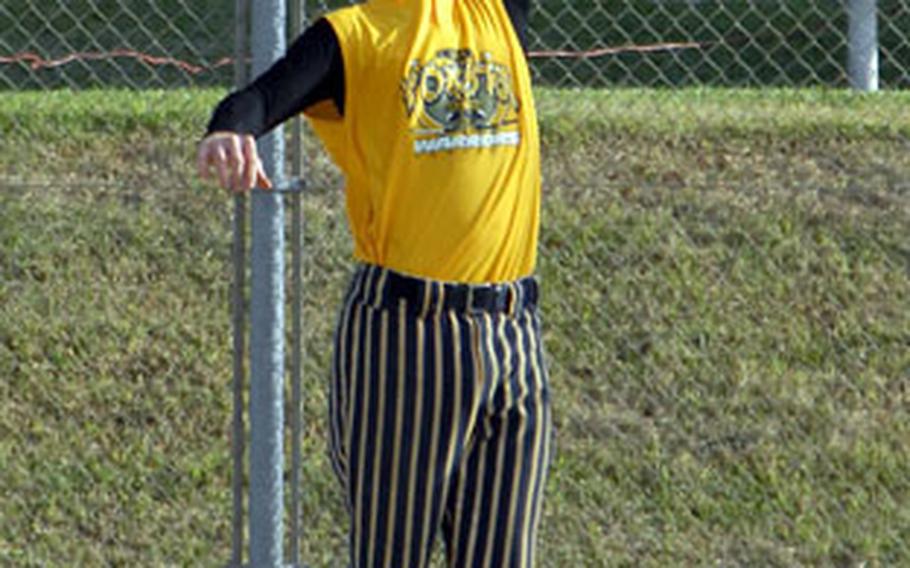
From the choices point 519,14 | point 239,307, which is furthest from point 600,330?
point 519,14

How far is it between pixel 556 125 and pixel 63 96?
6.20ft

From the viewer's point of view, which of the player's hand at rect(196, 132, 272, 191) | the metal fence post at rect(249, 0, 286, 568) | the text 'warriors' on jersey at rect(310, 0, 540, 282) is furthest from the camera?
the metal fence post at rect(249, 0, 286, 568)

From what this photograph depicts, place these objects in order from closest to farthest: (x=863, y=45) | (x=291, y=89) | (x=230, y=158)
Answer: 1. (x=230, y=158)
2. (x=291, y=89)
3. (x=863, y=45)

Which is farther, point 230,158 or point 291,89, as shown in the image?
point 291,89

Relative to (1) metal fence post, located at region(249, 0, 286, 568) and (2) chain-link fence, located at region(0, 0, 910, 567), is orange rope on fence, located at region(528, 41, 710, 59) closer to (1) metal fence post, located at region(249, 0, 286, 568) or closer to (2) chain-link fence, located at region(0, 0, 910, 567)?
(2) chain-link fence, located at region(0, 0, 910, 567)

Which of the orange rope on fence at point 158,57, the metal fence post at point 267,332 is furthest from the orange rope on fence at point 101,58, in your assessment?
the metal fence post at point 267,332

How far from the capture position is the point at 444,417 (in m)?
3.07

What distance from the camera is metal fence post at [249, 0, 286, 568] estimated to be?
12.8 ft

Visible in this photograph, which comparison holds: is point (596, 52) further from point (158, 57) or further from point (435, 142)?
point (435, 142)

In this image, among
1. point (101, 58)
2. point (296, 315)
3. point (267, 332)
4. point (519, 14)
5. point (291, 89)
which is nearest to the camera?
point (291, 89)

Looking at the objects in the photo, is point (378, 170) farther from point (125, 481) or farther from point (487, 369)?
point (125, 481)

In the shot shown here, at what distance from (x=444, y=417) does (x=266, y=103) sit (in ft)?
1.88

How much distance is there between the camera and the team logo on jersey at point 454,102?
3.07 m

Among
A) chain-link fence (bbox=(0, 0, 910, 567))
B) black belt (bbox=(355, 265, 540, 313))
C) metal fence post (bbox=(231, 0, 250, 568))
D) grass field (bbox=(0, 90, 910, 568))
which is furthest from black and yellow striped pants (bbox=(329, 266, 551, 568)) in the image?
grass field (bbox=(0, 90, 910, 568))
